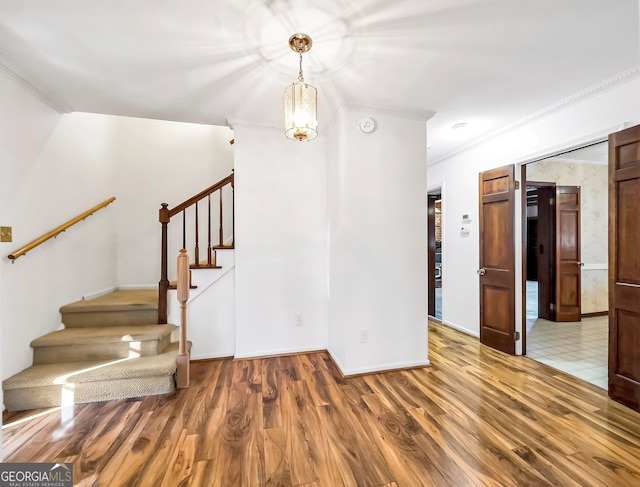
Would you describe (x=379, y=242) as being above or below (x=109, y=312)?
above

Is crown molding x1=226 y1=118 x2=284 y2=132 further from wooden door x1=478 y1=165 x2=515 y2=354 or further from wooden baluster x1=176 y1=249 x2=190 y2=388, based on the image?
wooden door x1=478 y1=165 x2=515 y2=354

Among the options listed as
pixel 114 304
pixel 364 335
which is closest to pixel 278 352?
pixel 364 335

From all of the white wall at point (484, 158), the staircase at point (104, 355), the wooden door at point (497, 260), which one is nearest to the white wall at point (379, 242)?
the wooden door at point (497, 260)

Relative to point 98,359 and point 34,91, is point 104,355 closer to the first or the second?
point 98,359

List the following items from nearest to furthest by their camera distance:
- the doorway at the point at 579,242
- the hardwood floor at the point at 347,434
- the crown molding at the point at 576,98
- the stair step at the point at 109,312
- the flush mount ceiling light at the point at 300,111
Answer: the hardwood floor at the point at 347,434 < the flush mount ceiling light at the point at 300,111 < the crown molding at the point at 576,98 < the stair step at the point at 109,312 < the doorway at the point at 579,242

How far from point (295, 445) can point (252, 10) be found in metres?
2.64

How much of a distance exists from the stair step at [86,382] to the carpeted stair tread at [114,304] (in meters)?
0.55

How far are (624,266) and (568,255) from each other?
9.64 ft

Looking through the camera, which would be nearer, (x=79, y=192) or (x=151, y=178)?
(x=79, y=192)

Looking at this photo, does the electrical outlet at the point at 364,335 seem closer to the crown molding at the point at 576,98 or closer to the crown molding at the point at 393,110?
the crown molding at the point at 393,110

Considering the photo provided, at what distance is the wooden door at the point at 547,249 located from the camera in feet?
15.2

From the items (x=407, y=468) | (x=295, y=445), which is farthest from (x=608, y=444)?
(x=295, y=445)

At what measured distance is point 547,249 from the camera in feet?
15.5

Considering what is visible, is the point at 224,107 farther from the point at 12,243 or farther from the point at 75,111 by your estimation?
the point at 12,243
